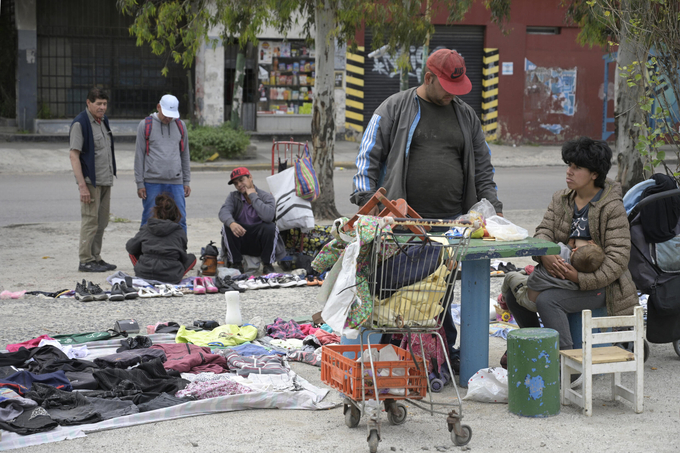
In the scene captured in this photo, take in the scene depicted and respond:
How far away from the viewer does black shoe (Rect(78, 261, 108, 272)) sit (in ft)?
30.1

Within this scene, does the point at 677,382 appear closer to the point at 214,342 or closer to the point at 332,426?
the point at 332,426

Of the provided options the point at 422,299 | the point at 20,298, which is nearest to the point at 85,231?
the point at 20,298

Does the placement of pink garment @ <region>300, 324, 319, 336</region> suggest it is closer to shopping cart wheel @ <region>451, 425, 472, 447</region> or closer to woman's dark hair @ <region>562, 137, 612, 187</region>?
shopping cart wheel @ <region>451, 425, 472, 447</region>

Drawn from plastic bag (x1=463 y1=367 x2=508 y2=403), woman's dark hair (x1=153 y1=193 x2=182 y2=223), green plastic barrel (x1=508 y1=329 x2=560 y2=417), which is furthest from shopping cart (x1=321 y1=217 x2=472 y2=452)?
woman's dark hair (x1=153 y1=193 x2=182 y2=223)

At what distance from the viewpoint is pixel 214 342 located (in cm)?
630

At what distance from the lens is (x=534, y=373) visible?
4770mm

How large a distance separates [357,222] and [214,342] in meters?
2.36

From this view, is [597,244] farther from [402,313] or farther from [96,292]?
[96,292]

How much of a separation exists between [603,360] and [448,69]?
82.0 inches

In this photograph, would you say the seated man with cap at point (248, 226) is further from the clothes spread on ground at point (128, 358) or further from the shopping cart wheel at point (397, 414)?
the shopping cart wheel at point (397, 414)

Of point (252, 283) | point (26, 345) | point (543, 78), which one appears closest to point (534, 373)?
point (26, 345)

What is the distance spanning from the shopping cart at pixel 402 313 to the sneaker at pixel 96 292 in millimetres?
3805

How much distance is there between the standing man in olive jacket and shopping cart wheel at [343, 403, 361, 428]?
5.31m

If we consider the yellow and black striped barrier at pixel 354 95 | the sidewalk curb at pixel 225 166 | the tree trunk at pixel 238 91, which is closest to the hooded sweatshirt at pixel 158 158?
the sidewalk curb at pixel 225 166
